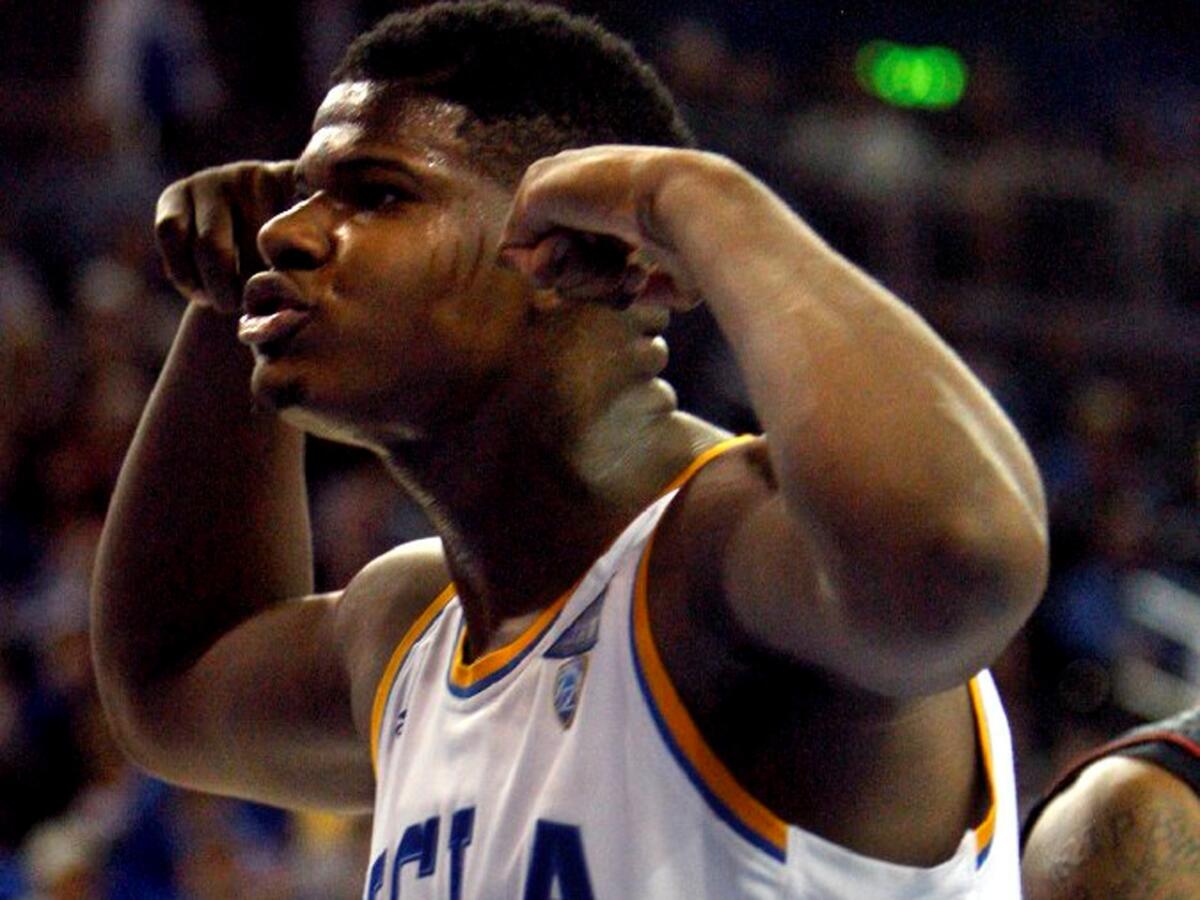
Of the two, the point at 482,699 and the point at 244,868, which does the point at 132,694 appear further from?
the point at 244,868

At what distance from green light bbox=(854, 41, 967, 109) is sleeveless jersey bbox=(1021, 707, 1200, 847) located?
7.48 metres

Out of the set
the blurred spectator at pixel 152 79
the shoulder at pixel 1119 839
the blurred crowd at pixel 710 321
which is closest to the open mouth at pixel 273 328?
the shoulder at pixel 1119 839

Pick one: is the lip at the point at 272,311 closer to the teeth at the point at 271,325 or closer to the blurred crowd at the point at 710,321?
the teeth at the point at 271,325

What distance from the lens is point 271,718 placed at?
272 centimetres

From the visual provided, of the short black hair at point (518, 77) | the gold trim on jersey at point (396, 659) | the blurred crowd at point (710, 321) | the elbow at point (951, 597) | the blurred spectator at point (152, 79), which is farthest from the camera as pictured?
the blurred spectator at point (152, 79)

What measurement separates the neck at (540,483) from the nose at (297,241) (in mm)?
245

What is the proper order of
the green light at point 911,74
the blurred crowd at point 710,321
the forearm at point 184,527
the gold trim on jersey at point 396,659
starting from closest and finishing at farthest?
the gold trim on jersey at point 396,659, the forearm at point 184,527, the blurred crowd at point 710,321, the green light at point 911,74

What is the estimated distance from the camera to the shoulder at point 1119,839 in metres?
2.63

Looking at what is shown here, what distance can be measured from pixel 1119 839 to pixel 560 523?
0.99m

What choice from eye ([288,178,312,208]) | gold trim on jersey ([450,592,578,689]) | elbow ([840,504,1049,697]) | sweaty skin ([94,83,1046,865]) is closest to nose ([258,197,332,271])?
sweaty skin ([94,83,1046,865])

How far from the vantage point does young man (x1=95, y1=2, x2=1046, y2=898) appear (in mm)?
1664

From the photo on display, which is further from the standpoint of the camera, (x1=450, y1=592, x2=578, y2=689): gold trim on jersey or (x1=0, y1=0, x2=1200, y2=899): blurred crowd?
(x1=0, y1=0, x2=1200, y2=899): blurred crowd

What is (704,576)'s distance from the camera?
1921mm

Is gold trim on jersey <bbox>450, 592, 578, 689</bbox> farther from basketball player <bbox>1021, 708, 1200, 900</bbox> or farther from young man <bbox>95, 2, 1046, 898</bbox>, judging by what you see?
basketball player <bbox>1021, 708, 1200, 900</bbox>
